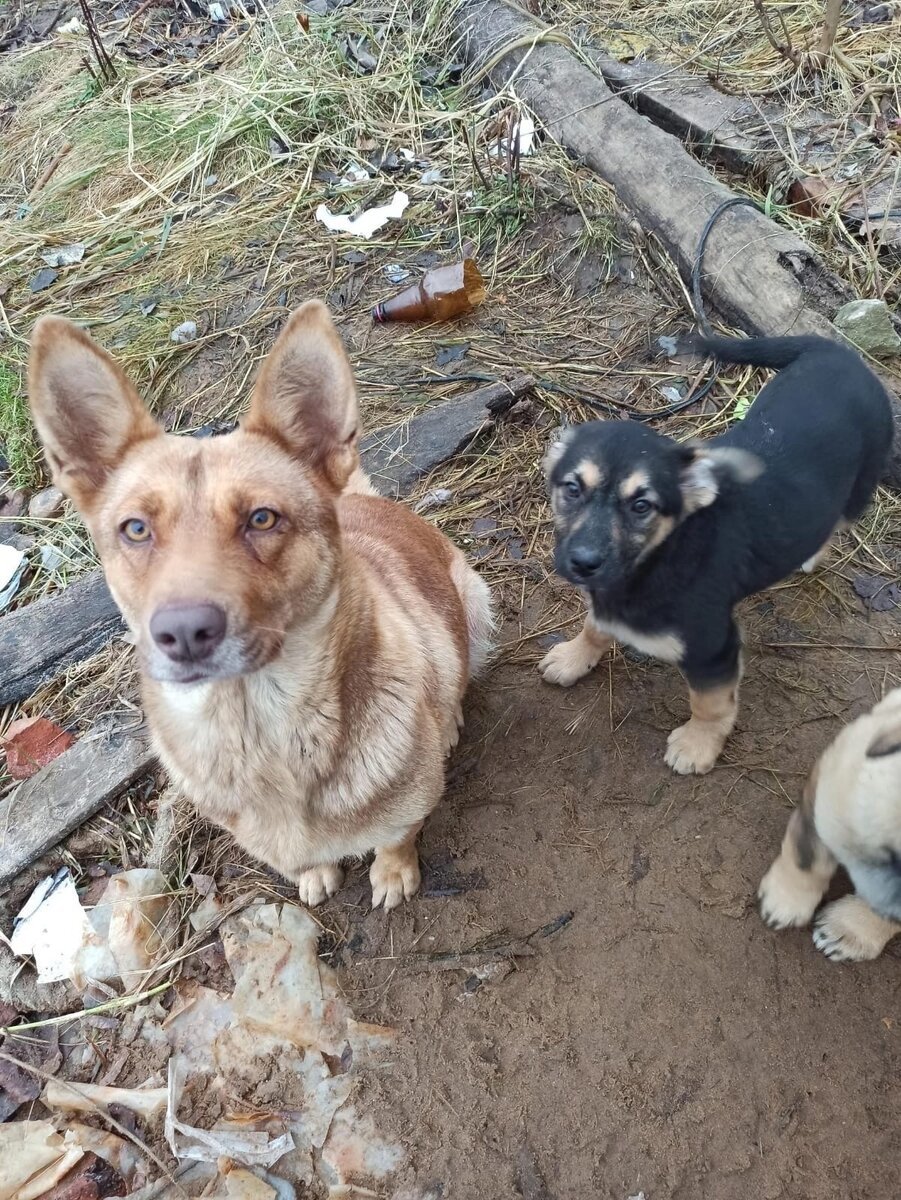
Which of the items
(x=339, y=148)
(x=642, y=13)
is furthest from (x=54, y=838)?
(x=642, y=13)

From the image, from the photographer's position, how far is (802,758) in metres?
3.37

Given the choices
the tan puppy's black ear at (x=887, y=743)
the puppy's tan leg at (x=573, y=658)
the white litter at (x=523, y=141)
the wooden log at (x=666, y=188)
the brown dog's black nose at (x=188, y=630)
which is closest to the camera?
the brown dog's black nose at (x=188, y=630)

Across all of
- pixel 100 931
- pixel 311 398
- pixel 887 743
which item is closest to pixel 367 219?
pixel 311 398

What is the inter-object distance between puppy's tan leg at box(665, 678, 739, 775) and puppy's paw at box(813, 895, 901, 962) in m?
0.74

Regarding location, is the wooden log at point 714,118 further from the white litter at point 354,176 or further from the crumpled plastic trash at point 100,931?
the crumpled plastic trash at point 100,931

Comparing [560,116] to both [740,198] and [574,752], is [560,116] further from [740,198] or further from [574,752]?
[574,752]

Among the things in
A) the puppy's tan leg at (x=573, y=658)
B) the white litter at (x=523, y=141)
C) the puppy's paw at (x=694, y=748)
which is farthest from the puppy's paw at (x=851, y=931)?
the white litter at (x=523, y=141)

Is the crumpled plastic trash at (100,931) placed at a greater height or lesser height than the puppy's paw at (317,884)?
greater

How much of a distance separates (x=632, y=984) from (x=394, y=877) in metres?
1.02

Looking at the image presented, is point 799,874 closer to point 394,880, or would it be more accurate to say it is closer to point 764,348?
point 394,880

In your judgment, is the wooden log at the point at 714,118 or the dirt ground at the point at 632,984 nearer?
the dirt ground at the point at 632,984

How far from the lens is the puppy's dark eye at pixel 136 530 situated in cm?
209

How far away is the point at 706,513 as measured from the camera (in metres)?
3.04

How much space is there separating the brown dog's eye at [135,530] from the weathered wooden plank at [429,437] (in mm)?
2437
